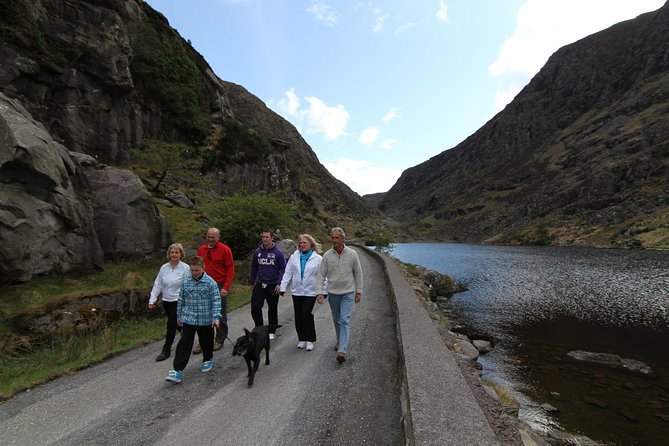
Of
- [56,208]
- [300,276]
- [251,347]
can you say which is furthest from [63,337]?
[300,276]

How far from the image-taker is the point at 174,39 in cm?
4747

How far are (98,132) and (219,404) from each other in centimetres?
3029

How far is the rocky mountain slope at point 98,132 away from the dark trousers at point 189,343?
5.87m

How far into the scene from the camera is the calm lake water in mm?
10445

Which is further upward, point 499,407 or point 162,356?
point 162,356

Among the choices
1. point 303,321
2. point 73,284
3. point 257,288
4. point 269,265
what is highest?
point 269,265

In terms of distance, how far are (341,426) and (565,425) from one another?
8.64m

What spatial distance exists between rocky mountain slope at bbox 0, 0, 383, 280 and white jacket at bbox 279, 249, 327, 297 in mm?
6936

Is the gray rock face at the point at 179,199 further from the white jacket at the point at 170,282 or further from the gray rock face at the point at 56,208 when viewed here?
the white jacket at the point at 170,282

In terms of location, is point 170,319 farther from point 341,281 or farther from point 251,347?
point 341,281

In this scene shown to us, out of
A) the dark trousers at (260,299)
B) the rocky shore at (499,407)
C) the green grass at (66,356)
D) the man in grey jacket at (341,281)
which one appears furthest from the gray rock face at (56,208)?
the rocky shore at (499,407)

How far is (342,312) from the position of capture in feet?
24.3

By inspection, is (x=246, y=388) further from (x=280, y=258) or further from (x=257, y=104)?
(x=257, y=104)

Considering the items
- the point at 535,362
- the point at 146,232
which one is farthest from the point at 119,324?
the point at 535,362
